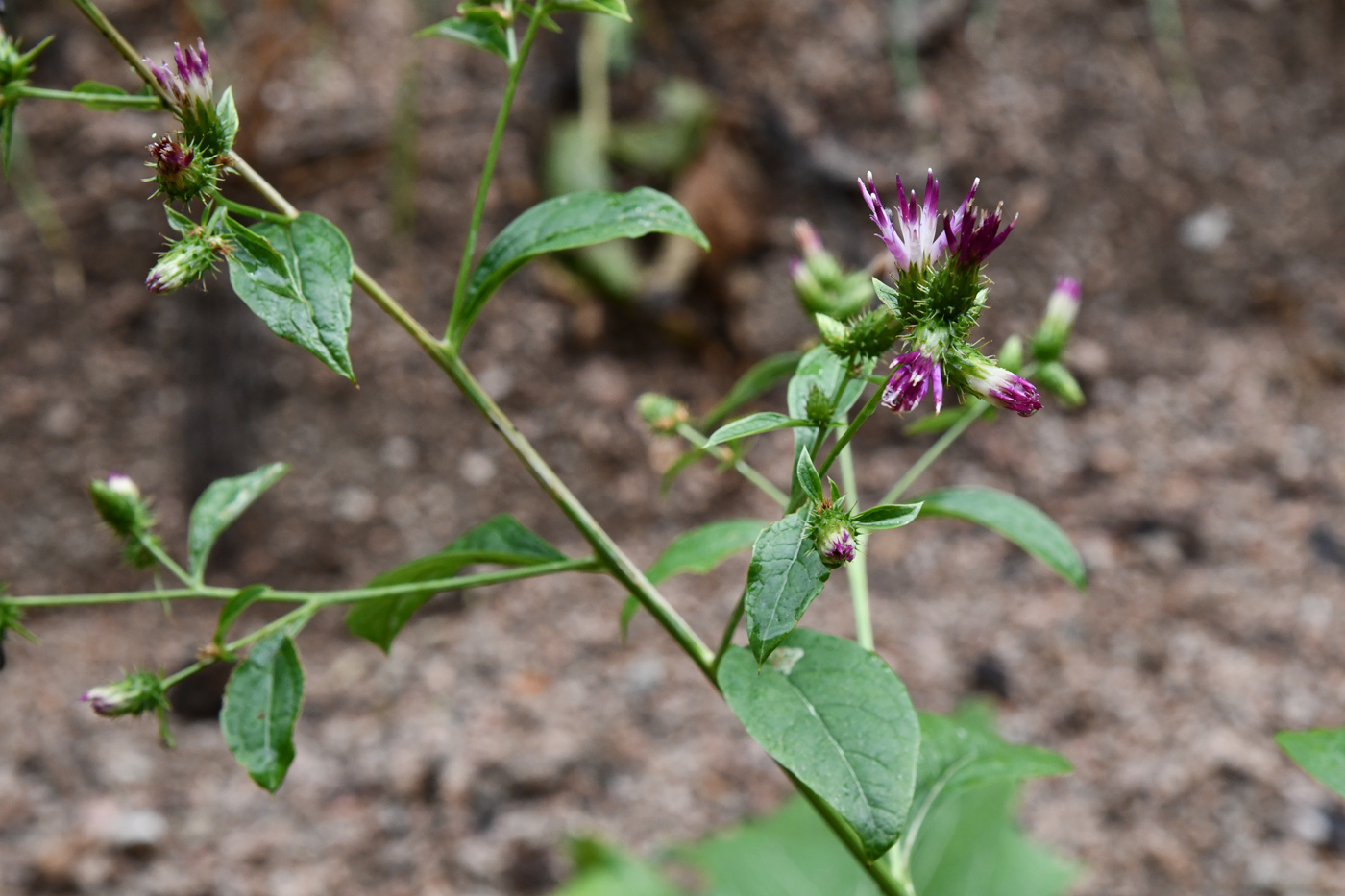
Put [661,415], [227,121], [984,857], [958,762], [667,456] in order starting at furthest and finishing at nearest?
[667,456], [984,857], [661,415], [958,762], [227,121]

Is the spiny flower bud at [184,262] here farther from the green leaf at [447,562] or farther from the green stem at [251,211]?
the green leaf at [447,562]

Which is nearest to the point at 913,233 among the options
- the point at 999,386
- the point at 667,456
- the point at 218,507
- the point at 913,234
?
the point at 913,234

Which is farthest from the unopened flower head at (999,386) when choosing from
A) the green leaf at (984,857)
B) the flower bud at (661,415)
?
the green leaf at (984,857)

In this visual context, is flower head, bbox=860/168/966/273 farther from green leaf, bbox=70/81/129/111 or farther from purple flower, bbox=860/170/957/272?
green leaf, bbox=70/81/129/111

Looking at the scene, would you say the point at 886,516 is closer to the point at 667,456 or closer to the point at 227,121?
the point at 227,121

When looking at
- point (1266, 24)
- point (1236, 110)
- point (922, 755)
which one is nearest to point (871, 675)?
point (922, 755)
